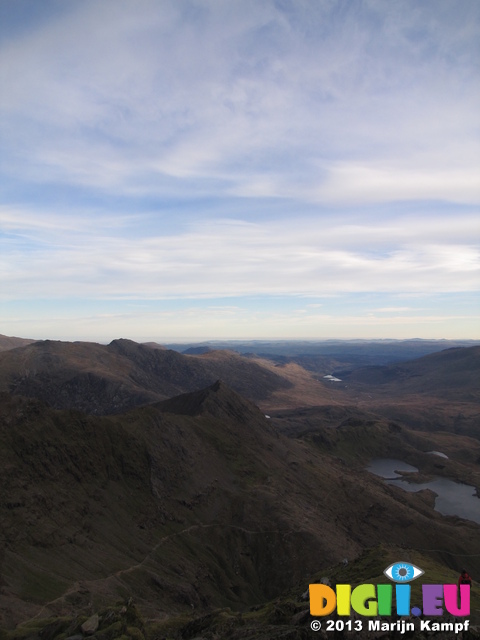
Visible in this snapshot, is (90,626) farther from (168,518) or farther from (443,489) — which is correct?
(443,489)

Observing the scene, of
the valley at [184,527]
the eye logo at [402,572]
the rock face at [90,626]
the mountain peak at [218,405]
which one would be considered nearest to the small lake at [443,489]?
the valley at [184,527]

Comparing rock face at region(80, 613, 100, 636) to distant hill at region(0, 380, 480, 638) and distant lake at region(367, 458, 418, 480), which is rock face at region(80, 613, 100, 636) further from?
distant lake at region(367, 458, 418, 480)

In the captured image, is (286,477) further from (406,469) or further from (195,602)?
(406,469)

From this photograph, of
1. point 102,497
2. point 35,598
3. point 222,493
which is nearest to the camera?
point 35,598

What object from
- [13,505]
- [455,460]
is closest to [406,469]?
[455,460]

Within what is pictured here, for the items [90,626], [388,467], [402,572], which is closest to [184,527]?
[402,572]

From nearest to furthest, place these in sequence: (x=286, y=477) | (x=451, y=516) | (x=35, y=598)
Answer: (x=35, y=598) → (x=286, y=477) → (x=451, y=516)

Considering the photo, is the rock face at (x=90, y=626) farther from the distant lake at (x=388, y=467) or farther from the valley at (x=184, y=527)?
the distant lake at (x=388, y=467)
